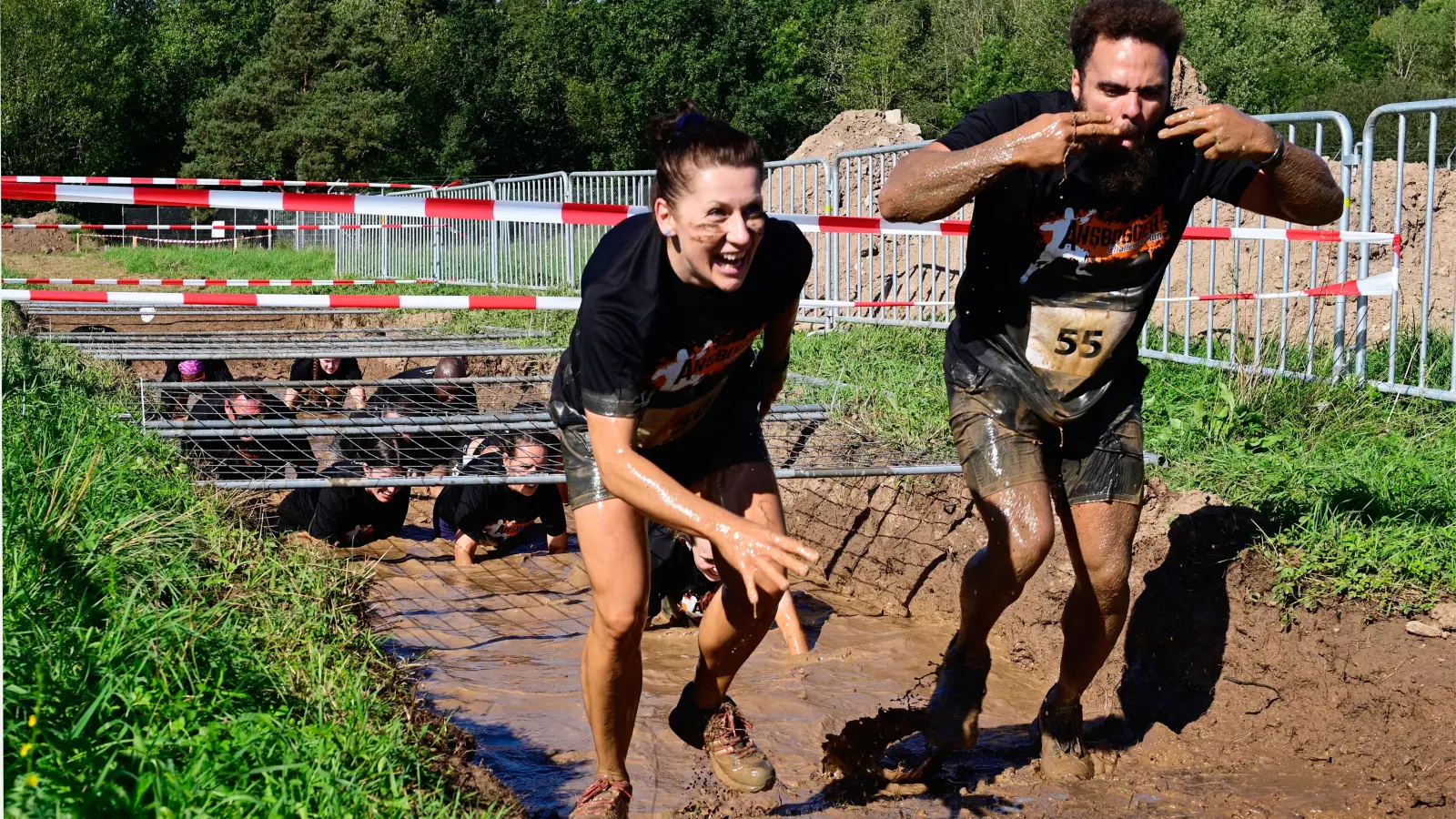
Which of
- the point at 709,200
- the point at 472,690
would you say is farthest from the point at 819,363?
the point at 709,200

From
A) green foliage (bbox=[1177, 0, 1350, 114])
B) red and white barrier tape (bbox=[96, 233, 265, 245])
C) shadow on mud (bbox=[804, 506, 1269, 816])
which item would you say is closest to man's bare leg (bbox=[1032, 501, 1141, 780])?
shadow on mud (bbox=[804, 506, 1269, 816])

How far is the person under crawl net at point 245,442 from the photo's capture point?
21.2 ft

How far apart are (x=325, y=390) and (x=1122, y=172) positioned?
7.00m

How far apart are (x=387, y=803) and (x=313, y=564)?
1.93m

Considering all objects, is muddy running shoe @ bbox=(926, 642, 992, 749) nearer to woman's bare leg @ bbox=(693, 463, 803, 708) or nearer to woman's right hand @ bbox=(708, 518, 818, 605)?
woman's bare leg @ bbox=(693, 463, 803, 708)

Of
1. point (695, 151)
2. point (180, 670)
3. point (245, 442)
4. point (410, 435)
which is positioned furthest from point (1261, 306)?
point (180, 670)

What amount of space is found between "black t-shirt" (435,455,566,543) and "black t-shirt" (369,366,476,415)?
0.58 metres

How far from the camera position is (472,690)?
5.46m

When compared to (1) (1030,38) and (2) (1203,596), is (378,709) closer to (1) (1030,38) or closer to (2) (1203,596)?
(2) (1203,596)

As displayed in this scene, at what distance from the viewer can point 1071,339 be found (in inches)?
144

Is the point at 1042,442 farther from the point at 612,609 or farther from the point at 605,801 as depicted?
the point at 605,801

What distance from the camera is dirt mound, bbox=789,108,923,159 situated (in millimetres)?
16219

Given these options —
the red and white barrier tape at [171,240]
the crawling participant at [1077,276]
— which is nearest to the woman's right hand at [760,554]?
the crawling participant at [1077,276]

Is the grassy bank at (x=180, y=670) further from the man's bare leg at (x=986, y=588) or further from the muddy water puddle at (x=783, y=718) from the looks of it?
the man's bare leg at (x=986, y=588)
